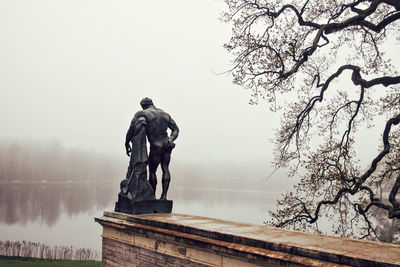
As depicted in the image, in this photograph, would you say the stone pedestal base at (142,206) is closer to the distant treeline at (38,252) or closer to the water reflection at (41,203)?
the distant treeline at (38,252)

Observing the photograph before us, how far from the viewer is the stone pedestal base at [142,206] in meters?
7.80

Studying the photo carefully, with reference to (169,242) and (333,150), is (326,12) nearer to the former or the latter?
(333,150)

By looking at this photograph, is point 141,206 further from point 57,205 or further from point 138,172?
point 57,205

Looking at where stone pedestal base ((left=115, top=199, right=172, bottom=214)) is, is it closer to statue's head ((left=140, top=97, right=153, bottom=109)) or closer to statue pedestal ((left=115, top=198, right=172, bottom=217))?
statue pedestal ((left=115, top=198, right=172, bottom=217))

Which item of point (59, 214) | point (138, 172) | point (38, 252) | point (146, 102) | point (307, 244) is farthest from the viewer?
point (59, 214)

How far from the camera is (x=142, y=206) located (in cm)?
790

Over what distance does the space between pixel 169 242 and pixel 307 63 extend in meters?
8.21

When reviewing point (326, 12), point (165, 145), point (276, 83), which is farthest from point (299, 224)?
point (326, 12)

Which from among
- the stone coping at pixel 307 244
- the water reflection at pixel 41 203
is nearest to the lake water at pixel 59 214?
the water reflection at pixel 41 203

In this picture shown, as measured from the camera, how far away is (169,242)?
6145 millimetres

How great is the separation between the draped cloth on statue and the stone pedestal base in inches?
4.1

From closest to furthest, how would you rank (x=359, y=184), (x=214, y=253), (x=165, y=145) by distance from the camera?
(x=214, y=253)
(x=165, y=145)
(x=359, y=184)

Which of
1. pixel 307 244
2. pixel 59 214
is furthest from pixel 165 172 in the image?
pixel 59 214

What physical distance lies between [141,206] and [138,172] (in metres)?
0.73
